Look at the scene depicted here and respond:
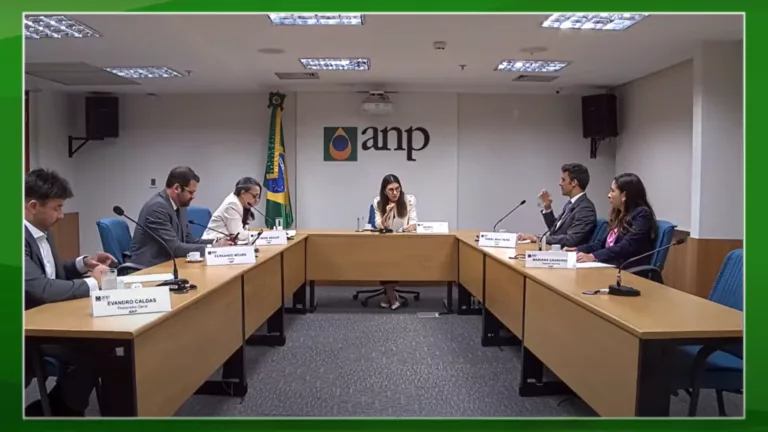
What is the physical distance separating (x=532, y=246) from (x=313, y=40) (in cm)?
191

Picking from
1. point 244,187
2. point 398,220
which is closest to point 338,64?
point 244,187

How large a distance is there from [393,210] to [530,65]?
Result: 184cm

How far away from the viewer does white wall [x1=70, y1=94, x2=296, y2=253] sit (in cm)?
300

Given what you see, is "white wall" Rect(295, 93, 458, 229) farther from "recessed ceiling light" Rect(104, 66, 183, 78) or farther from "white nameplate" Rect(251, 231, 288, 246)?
"recessed ceiling light" Rect(104, 66, 183, 78)

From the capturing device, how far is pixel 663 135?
4.25 m

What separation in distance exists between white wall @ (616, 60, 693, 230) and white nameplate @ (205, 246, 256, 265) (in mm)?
2843

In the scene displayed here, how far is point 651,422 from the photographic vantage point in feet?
5.25

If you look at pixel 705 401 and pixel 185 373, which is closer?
pixel 705 401

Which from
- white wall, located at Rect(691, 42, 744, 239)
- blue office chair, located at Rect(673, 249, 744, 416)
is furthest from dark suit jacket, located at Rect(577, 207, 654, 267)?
blue office chair, located at Rect(673, 249, 744, 416)

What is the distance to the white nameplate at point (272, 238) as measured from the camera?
3777 mm

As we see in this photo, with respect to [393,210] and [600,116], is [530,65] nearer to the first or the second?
[393,210]
